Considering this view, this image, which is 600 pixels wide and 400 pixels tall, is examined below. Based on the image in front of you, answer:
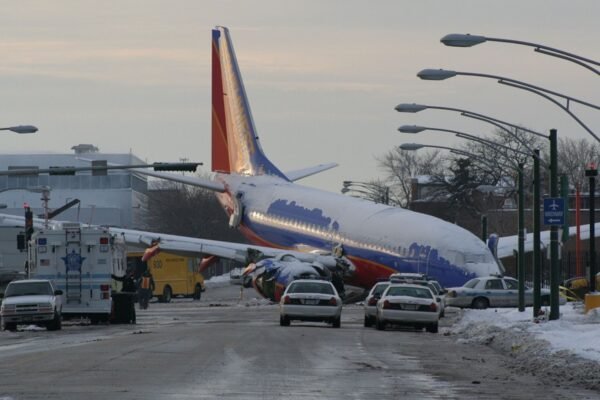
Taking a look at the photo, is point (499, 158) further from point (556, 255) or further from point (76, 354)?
point (76, 354)

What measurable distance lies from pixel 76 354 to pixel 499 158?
388 feet

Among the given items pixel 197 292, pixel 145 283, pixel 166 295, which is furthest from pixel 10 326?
pixel 197 292

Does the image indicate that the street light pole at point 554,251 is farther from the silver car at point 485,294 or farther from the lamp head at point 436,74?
the silver car at point 485,294

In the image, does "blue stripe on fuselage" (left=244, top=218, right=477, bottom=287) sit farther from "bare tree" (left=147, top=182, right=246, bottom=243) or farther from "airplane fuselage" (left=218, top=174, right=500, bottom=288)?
"bare tree" (left=147, top=182, right=246, bottom=243)

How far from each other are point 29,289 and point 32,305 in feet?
4.78

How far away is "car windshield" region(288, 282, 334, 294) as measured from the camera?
141 feet

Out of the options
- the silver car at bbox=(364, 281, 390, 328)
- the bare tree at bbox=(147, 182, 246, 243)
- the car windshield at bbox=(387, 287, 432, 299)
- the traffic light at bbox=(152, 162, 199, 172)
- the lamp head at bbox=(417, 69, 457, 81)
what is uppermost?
the bare tree at bbox=(147, 182, 246, 243)

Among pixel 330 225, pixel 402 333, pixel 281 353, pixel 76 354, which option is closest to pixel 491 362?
pixel 281 353

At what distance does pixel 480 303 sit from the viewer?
56188 mm

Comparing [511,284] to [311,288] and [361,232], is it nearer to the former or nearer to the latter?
[361,232]

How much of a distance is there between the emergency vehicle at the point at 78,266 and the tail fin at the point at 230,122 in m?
35.4

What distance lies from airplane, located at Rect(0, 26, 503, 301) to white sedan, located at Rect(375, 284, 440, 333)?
15.1 metres

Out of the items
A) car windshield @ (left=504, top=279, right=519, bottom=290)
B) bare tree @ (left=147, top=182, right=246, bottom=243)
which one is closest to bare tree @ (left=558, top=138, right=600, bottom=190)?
bare tree @ (left=147, top=182, right=246, bottom=243)

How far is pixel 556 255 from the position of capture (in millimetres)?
41406
